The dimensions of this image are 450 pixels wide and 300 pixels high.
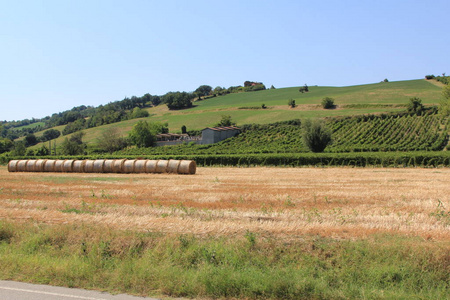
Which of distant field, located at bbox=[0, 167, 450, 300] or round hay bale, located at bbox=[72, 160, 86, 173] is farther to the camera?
round hay bale, located at bbox=[72, 160, 86, 173]

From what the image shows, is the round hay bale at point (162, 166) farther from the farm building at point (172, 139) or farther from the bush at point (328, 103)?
the bush at point (328, 103)

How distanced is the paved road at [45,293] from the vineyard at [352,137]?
175ft

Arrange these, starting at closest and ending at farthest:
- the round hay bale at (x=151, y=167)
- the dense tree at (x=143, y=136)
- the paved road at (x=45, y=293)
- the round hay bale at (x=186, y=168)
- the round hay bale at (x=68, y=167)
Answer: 1. the paved road at (x=45, y=293)
2. the round hay bale at (x=186, y=168)
3. the round hay bale at (x=151, y=167)
4. the round hay bale at (x=68, y=167)
5. the dense tree at (x=143, y=136)

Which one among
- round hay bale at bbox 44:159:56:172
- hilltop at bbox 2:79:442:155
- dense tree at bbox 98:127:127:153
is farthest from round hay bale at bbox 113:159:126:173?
hilltop at bbox 2:79:442:155

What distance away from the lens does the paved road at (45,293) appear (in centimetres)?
649

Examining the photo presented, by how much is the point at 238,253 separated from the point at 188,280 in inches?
48.5

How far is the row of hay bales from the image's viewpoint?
29812 millimetres

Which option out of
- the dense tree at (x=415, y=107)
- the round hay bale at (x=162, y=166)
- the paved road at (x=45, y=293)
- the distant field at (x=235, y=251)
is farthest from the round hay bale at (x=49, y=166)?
the dense tree at (x=415, y=107)

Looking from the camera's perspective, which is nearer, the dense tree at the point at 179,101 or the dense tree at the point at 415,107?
the dense tree at the point at 415,107

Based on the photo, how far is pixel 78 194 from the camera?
55.1 ft

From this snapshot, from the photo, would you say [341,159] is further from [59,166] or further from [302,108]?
[302,108]

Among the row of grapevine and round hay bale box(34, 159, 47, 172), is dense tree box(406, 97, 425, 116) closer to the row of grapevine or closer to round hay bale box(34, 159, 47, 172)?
the row of grapevine

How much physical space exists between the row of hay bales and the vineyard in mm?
28428

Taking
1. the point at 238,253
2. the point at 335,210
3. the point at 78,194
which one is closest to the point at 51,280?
the point at 238,253
